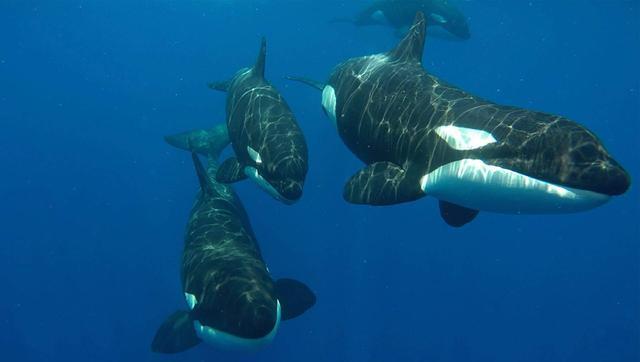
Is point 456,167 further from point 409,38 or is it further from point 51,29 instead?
point 51,29

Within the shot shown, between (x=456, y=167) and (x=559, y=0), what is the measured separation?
119 ft

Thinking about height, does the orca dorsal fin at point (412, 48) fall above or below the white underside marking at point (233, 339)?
above

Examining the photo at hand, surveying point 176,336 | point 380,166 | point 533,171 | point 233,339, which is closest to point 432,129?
point 380,166

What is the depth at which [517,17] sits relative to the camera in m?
38.7

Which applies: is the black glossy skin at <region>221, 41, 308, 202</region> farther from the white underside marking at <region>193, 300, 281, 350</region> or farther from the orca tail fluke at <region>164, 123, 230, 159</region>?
the orca tail fluke at <region>164, 123, 230, 159</region>

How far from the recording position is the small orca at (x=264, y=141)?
27.9ft

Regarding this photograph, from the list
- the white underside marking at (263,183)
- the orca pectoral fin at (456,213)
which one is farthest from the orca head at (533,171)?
the white underside marking at (263,183)

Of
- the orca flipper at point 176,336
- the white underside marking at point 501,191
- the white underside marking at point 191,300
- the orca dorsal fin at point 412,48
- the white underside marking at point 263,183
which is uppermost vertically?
the orca dorsal fin at point 412,48

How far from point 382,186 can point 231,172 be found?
12.7ft

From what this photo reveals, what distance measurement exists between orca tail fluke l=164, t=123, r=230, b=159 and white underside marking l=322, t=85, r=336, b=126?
4.46 m

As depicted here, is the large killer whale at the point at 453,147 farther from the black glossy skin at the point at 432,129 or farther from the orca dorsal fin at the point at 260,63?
the orca dorsal fin at the point at 260,63

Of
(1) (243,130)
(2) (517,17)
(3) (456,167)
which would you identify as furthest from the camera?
(2) (517,17)

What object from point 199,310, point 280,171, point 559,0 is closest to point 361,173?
point 280,171

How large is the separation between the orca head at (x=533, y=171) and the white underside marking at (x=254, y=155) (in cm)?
372
